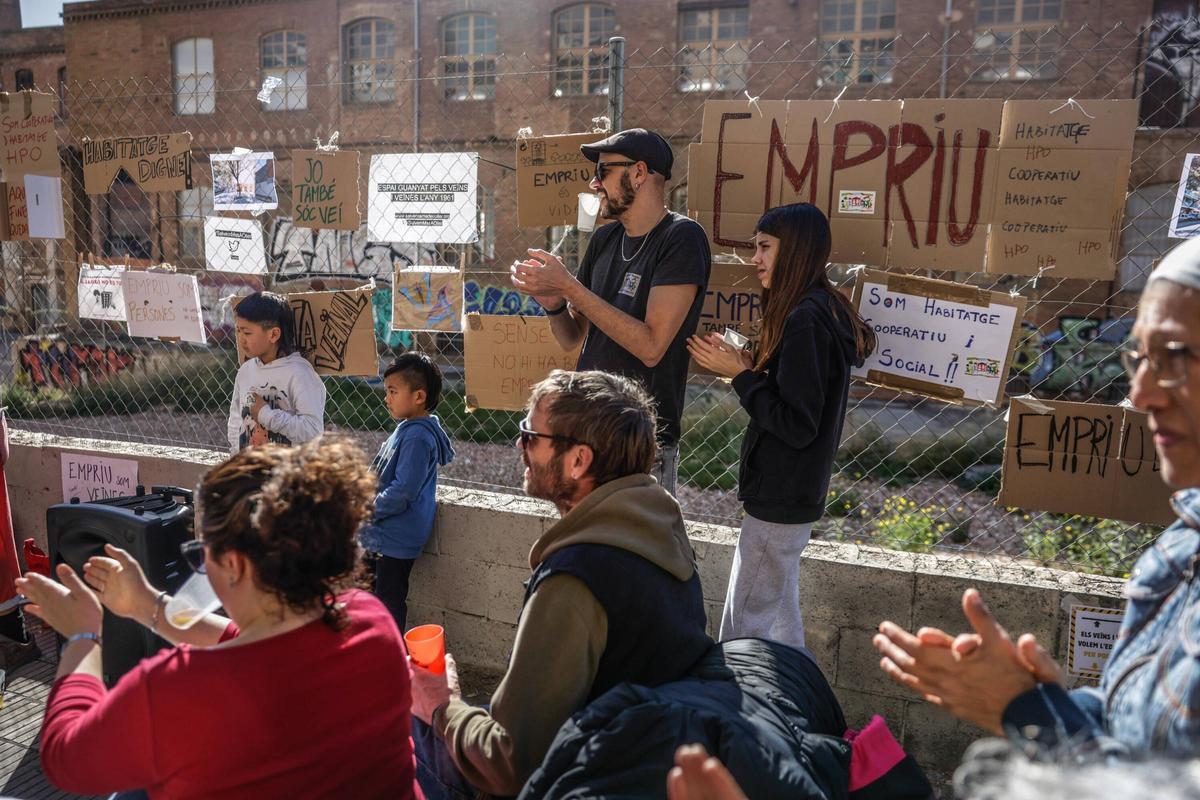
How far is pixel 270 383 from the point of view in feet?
12.9

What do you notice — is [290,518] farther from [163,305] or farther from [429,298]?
[163,305]

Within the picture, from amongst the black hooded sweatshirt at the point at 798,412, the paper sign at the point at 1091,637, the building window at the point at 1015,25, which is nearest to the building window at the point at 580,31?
the building window at the point at 1015,25

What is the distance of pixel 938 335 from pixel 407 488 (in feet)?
6.82

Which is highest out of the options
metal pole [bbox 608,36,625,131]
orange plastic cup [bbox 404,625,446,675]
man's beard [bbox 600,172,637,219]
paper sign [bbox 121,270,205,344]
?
metal pole [bbox 608,36,625,131]

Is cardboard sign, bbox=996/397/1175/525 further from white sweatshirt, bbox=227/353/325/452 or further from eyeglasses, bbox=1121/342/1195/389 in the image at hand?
white sweatshirt, bbox=227/353/325/452

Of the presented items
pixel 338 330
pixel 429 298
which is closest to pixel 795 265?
pixel 429 298

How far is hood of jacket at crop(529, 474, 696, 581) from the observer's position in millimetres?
1956

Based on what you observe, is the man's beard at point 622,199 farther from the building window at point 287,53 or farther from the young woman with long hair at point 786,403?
the building window at point 287,53

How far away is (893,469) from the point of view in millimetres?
8859

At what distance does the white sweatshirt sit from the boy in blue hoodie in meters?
0.47

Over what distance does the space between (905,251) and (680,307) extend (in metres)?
0.90

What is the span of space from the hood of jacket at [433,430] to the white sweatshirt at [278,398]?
54 cm

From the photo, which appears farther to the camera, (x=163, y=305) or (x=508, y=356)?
(x=163, y=305)

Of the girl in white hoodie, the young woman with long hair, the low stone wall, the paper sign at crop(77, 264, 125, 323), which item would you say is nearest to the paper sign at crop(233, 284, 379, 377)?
the girl in white hoodie
